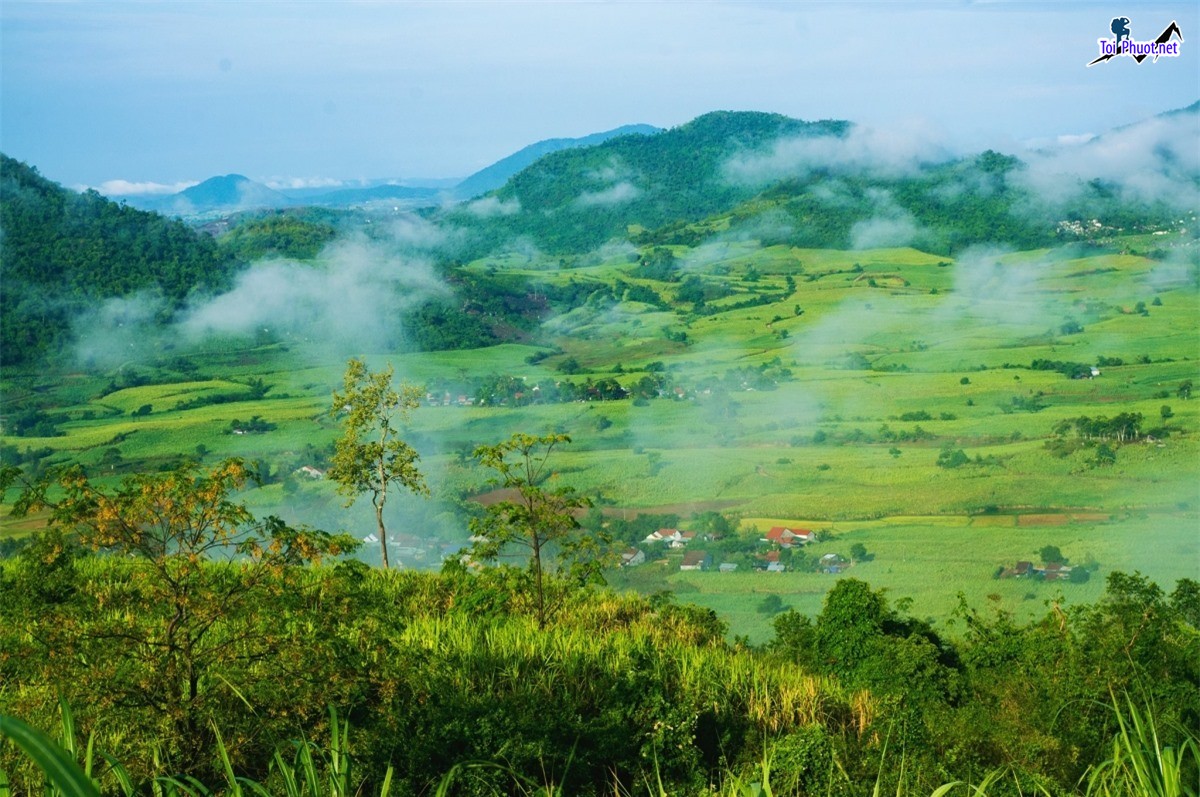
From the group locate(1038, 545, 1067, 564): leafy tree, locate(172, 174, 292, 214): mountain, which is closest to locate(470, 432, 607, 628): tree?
locate(1038, 545, 1067, 564): leafy tree

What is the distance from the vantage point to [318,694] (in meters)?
2.77

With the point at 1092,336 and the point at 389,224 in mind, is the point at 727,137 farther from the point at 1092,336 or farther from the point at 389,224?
the point at 1092,336

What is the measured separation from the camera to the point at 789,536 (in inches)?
786

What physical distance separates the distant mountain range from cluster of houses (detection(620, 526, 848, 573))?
26.1 meters

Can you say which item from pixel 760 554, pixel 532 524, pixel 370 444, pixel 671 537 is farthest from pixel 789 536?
pixel 532 524

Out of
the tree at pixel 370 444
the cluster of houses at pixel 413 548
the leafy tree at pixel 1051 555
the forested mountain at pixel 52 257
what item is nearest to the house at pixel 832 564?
the leafy tree at pixel 1051 555

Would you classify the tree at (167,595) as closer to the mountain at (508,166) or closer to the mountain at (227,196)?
the mountain at (227,196)

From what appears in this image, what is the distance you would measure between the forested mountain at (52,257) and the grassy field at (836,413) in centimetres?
134

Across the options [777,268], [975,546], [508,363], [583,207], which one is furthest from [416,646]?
[583,207]

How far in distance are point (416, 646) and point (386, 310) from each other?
108 feet

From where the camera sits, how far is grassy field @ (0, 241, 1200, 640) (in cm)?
1980

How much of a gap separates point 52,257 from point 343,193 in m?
32.0

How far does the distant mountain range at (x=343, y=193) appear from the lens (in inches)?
1828

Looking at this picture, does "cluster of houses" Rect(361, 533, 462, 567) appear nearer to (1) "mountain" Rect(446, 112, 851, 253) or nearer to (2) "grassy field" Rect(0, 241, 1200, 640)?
(2) "grassy field" Rect(0, 241, 1200, 640)
